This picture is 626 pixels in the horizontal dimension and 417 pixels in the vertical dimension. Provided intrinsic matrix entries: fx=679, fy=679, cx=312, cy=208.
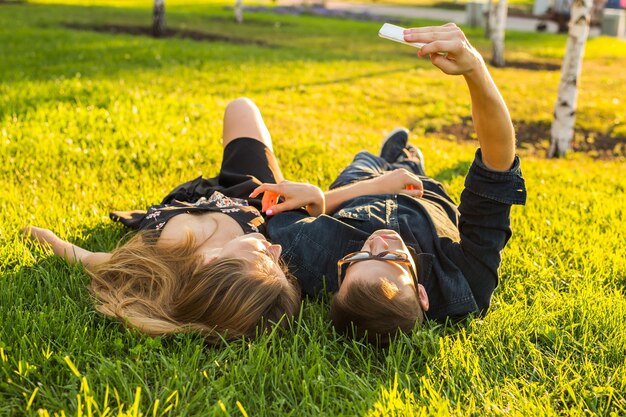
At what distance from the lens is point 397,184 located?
15.2ft

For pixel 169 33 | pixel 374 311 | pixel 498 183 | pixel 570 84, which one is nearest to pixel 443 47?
pixel 498 183

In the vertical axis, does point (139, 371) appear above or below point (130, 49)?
below

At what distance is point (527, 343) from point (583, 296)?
2.47 feet

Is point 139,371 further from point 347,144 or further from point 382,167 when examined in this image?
point 347,144

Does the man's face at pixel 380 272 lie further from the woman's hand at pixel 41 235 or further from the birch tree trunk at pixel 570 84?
the birch tree trunk at pixel 570 84

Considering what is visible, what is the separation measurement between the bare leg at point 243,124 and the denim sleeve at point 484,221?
2.11 meters

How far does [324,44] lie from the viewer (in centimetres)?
1922

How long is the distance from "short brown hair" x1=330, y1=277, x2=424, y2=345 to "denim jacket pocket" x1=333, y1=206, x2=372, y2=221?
0.82 metres

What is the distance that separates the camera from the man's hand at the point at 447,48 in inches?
120

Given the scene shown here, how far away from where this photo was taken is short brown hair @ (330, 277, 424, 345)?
3197mm

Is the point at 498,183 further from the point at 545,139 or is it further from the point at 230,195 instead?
the point at 545,139

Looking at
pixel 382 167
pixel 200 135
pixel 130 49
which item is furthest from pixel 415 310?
pixel 130 49

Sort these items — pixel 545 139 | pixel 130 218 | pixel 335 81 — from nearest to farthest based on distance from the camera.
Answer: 1. pixel 130 218
2. pixel 545 139
3. pixel 335 81

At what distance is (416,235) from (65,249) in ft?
7.08
